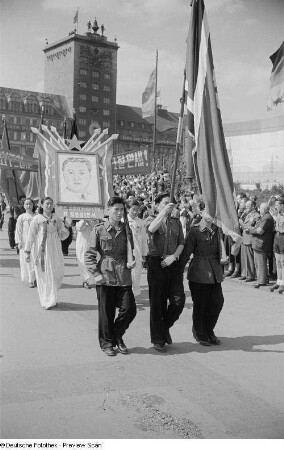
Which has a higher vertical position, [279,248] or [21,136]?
[21,136]

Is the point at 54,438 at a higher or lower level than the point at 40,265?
lower

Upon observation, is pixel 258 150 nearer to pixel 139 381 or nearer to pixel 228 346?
pixel 228 346

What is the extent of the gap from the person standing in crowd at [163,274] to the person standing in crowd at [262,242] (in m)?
4.58

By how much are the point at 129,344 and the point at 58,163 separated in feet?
11.6

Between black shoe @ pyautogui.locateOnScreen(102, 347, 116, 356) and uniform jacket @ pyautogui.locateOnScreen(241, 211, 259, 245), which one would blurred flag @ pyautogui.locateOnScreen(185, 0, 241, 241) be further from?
uniform jacket @ pyautogui.locateOnScreen(241, 211, 259, 245)

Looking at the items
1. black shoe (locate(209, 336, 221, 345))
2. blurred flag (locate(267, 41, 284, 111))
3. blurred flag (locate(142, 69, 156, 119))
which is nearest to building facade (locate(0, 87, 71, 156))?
blurred flag (locate(142, 69, 156, 119))

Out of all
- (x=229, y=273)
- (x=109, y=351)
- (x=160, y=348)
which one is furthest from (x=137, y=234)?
(x=109, y=351)

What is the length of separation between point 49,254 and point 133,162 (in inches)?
138

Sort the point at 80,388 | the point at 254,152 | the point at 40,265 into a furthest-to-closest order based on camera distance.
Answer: the point at 254,152 → the point at 40,265 → the point at 80,388

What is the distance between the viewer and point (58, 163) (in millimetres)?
8773

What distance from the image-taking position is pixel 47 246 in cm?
880

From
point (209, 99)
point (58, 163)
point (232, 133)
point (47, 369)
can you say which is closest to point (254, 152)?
point (232, 133)

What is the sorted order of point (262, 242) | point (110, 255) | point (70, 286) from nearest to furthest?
point (110, 255) < point (70, 286) < point (262, 242)

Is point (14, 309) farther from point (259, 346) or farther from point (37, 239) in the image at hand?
point (259, 346)
